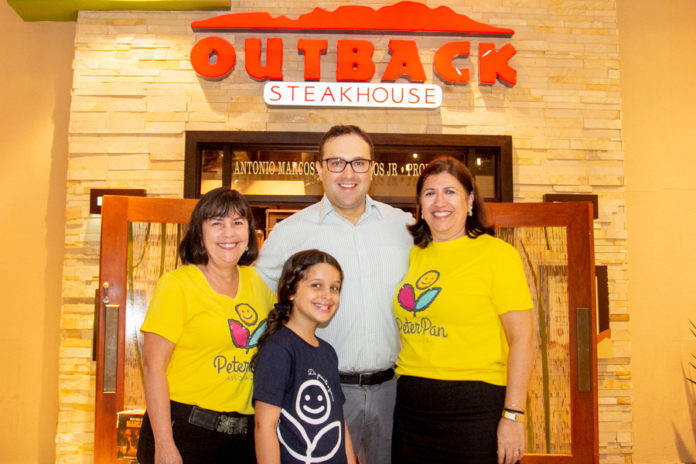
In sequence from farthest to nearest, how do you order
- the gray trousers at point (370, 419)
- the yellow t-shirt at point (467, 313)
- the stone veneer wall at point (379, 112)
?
the stone veneer wall at point (379, 112), the gray trousers at point (370, 419), the yellow t-shirt at point (467, 313)

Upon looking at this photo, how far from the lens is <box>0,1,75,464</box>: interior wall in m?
3.77

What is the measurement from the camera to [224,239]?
1.70 metres

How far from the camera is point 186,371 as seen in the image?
1588mm

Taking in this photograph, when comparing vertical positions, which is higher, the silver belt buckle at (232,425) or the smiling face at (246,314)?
the smiling face at (246,314)

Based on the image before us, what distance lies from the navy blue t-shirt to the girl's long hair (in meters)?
0.06

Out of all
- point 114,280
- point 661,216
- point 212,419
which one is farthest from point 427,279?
point 661,216

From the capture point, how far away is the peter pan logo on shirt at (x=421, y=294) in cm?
175

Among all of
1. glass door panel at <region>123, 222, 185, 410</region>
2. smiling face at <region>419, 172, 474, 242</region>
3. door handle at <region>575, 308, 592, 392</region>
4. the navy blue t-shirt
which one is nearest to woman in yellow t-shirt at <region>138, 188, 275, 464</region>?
the navy blue t-shirt

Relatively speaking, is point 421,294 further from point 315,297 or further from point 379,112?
point 379,112

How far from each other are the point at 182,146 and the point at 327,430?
2752 millimetres

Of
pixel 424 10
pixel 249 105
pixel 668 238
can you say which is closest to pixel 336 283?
pixel 249 105

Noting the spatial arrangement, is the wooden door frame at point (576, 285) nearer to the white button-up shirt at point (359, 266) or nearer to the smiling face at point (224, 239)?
the white button-up shirt at point (359, 266)

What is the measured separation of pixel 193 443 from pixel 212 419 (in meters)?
A: 0.09

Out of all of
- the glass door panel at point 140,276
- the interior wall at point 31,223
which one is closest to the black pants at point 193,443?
the glass door panel at point 140,276
